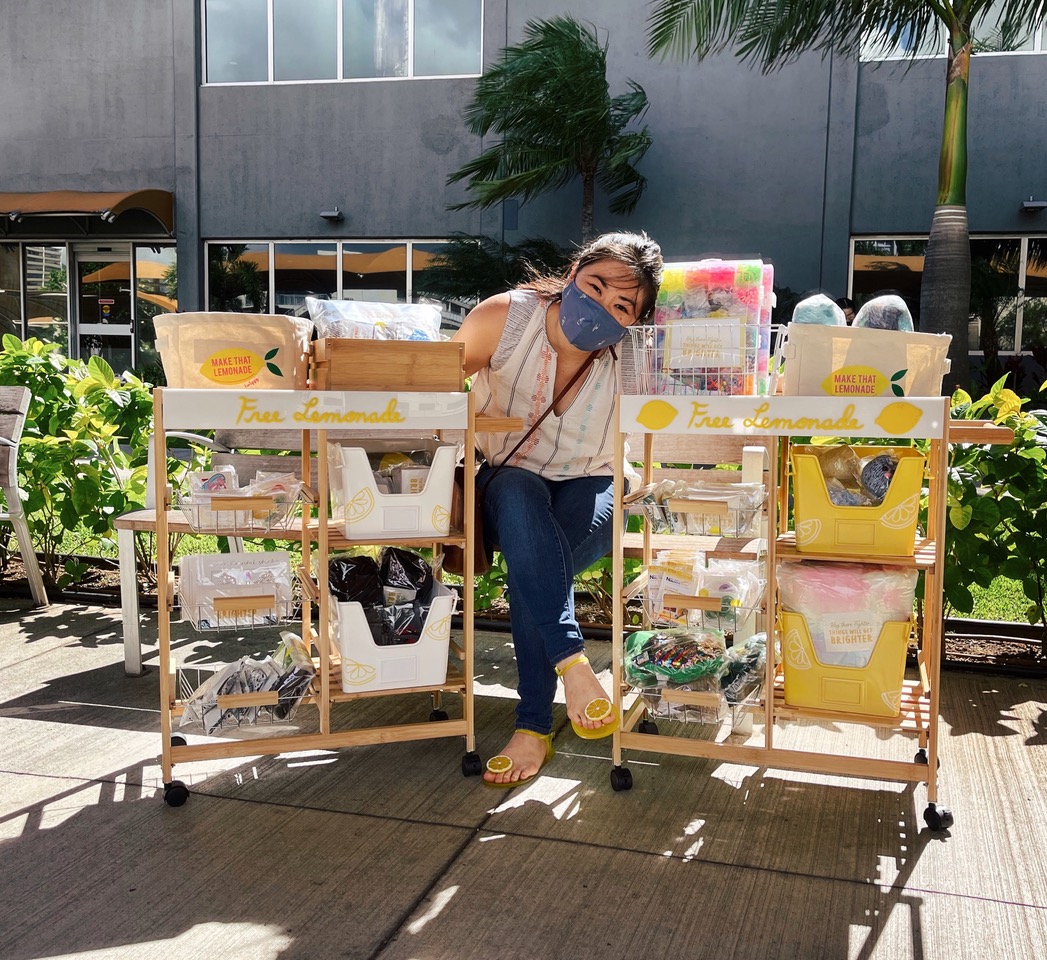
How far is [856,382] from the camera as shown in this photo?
2379mm

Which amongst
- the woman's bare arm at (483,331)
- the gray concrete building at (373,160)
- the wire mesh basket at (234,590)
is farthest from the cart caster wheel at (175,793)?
the gray concrete building at (373,160)

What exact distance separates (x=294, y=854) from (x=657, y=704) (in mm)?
964

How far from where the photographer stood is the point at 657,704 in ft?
8.61

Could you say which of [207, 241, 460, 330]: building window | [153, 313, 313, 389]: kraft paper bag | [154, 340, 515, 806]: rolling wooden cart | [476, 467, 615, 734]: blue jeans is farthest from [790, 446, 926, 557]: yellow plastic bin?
[207, 241, 460, 330]: building window

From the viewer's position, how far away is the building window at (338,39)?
11398 mm

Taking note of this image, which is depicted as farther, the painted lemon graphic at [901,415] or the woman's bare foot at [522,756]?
the woman's bare foot at [522,756]

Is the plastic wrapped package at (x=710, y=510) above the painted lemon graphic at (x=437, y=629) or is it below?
above

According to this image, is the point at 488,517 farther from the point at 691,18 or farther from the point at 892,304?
the point at 691,18

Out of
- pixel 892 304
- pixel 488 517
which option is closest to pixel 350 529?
pixel 488 517

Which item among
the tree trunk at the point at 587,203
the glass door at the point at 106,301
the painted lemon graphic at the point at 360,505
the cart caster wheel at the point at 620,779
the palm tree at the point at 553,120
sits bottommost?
the cart caster wheel at the point at 620,779

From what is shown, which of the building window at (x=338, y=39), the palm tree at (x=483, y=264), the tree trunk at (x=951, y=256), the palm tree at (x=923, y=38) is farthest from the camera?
the building window at (x=338, y=39)

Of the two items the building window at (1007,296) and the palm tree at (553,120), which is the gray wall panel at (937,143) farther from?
the palm tree at (553,120)

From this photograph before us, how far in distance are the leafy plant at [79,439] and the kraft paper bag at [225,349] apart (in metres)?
1.73

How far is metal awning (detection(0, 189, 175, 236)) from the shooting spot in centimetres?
1123
